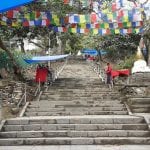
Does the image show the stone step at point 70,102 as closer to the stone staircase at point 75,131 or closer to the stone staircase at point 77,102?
the stone staircase at point 77,102

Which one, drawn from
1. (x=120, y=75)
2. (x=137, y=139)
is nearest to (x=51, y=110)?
(x=137, y=139)

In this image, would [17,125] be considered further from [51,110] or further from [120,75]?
[120,75]

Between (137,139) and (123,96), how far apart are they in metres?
7.90

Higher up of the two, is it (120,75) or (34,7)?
(34,7)

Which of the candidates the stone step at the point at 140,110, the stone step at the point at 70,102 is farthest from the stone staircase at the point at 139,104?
the stone step at the point at 70,102

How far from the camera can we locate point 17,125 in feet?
59.5

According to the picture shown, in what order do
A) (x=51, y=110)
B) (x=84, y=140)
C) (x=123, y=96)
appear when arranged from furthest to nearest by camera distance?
(x=123, y=96) < (x=51, y=110) < (x=84, y=140)

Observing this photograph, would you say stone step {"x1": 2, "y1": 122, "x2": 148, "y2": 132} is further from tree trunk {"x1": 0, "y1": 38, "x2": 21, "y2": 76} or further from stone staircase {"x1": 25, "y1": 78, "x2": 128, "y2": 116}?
tree trunk {"x1": 0, "y1": 38, "x2": 21, "y2": 76}

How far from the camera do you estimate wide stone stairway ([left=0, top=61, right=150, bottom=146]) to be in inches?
648

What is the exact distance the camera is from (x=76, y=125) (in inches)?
703

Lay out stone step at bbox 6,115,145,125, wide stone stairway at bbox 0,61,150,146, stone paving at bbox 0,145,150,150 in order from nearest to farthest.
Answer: stone paving at bbox 0,145,150,150
wide stone stairway at bbox 0,61,150,146
stone step at bbox 6,115,145,125

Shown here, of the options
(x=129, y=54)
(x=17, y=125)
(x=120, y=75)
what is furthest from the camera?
(x=129, y=54)

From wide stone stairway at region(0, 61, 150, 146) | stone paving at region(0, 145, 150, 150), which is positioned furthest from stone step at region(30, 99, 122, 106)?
stone paving at region(0, 145, 150, 150)

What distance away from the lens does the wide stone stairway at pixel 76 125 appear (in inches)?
648
